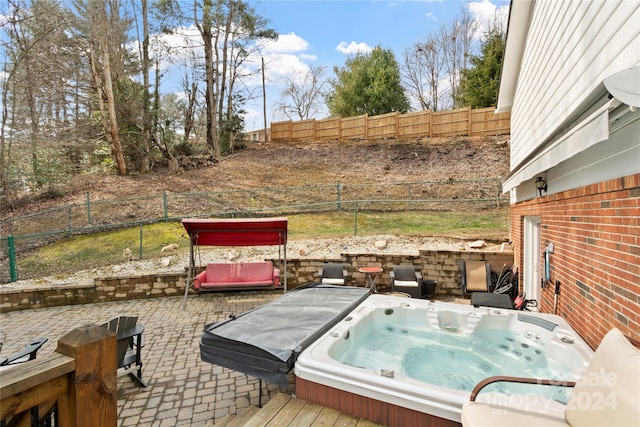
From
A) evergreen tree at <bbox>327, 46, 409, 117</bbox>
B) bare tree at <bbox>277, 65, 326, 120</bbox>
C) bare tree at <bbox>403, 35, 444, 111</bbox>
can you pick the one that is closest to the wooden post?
evergreen tree at <bbox>327, 46, 409, 117</bbox>

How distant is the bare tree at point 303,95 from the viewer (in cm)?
2662

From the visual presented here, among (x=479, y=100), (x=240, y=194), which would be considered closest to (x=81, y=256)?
(x=240, y=194)

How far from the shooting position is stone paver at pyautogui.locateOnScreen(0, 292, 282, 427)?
3.06 meters

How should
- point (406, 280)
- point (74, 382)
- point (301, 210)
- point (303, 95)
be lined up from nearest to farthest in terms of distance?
point (74, 382) < point (406, 280) < point (301, 210) < point (303, 95)

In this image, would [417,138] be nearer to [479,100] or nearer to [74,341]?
[479,100]

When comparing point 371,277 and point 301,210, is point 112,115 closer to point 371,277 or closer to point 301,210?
point 301,210

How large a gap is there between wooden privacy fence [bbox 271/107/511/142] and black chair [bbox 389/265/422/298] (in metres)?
11.8

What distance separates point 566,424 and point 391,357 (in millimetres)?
2226

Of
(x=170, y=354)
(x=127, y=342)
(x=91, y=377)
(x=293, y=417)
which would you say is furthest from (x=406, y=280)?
(x=91, y=377)

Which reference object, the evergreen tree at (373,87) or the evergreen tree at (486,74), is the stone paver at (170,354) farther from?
the evergreen tree at (373,87)

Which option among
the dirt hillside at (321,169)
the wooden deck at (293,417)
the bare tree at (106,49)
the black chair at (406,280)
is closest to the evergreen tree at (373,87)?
the dirt hillside at (321,169)

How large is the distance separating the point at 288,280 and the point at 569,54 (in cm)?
623

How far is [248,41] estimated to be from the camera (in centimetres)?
1917

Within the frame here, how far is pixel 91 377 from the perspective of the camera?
140 centimetres
